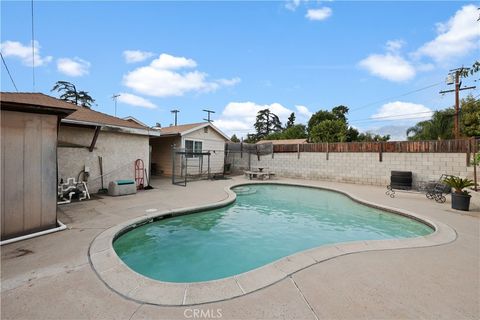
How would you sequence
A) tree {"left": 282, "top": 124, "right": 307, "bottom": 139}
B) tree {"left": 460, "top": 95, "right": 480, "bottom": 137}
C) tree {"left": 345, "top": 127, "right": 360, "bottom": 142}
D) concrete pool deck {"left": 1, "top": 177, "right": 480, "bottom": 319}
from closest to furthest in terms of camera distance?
concrete pool deck {"left": 1, "top": 177, "right": 480, "bottom": 319}
tree {"left": 460, "top": 95, "right": 480, "bottom": 137}
tree {"left": 345, "top": 127, "right": 360, "bottom": 142}
tree {"left": 282, "top": 124, "right": 307, "bottom": 139}

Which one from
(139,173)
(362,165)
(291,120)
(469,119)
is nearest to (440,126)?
(469,119)

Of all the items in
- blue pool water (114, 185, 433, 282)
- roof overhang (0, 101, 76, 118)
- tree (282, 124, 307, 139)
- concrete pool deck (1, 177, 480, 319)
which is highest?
tree (282, 124, 307, 139)

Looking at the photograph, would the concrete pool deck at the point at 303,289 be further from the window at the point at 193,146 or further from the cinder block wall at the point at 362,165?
the window at the point at 193,146

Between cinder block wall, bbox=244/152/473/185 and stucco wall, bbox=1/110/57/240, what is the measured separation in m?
12.0

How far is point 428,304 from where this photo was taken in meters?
2.21

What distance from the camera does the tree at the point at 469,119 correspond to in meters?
15.5

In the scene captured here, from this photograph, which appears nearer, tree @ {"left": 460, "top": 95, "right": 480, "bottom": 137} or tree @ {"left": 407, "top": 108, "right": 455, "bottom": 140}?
tree @ {"left": 460, "top": 95, "right": 480, "bottom": 137}

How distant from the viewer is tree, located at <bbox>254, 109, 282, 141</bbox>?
50.6 meters

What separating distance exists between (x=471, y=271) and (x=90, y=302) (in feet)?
15.3

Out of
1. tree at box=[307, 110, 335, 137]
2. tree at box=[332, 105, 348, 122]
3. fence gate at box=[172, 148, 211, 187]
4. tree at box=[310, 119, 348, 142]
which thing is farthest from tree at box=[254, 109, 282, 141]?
fence gate at box=[172, 148, 211, 187]

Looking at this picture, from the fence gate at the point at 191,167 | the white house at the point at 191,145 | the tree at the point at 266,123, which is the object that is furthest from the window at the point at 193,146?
the tree at the point at 266,123

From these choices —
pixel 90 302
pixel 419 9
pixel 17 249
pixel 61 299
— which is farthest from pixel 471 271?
pixel 419 9

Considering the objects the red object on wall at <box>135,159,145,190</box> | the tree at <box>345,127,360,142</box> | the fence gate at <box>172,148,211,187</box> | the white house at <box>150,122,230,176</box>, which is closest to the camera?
the red object on wall at <box>135,159,145,190</box>

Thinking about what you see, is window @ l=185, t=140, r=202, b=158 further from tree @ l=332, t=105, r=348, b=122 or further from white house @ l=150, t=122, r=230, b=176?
tree @ l=332, t=105, r=348, b=122
